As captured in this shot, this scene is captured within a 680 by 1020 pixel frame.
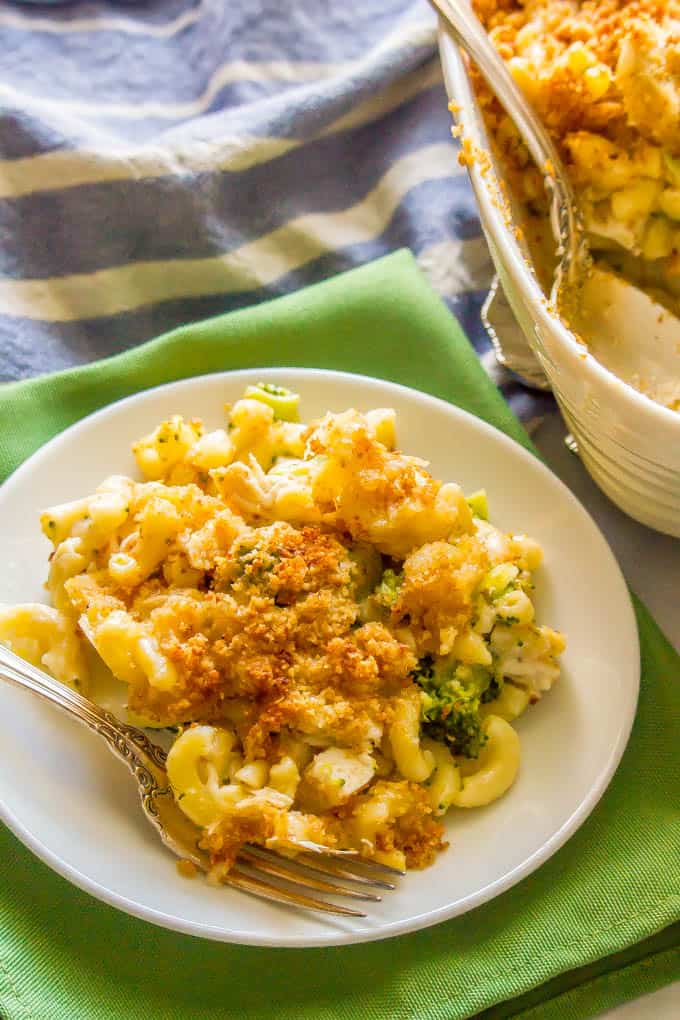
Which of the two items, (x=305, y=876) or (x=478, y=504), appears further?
(x=478, y=504)

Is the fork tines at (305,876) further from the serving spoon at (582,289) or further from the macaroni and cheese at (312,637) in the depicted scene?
the serving spoon at (582,289)

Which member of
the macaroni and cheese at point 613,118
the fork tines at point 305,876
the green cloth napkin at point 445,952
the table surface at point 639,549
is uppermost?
the macaroni and cheese at point 613,118

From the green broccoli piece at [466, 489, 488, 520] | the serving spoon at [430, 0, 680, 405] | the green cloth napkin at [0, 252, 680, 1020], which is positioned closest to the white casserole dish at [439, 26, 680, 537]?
the serving spoon at [430, 0, 680, 405]

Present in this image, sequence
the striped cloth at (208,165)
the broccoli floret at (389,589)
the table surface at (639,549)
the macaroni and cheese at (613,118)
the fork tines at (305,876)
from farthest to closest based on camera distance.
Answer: the striped cloth at (208,165)
the table surface at (639,549)
the macaroni and cheese at (613,118)
the broccoli floret at (389,589)
the fork tines at (305,876)

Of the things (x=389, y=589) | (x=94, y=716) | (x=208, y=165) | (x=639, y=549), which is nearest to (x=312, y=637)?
(x=389, y=589)

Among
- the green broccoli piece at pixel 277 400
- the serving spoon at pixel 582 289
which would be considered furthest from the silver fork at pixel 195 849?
the serving spoon at pixel 582 289

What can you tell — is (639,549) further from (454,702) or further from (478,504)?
(454,702)

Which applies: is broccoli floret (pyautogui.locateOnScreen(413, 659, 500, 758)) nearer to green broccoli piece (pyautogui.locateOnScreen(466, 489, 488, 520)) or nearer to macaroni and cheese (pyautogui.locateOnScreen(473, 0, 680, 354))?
green broccoli piece (pyautogui.locateOnScreen(466, 489, 488, 520))
